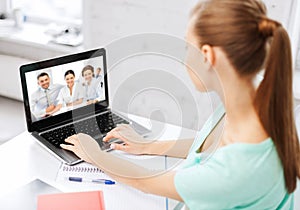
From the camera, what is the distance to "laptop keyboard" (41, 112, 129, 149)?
4.34ft

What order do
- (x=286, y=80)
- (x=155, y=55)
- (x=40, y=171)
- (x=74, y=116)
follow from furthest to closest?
(x=155, y=55), (x=74, y=116), (x=40, y=171), (x=286, y=80)

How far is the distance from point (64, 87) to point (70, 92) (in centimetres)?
3

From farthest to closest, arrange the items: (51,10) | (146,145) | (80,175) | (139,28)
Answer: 1. (51,10)
2. (139,28)
3. (146,145)
4. (80,175)

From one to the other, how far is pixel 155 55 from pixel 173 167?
1.06m

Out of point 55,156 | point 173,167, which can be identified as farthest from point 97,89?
point 173,167

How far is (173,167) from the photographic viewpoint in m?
1.25

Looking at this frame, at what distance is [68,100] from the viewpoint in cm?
139

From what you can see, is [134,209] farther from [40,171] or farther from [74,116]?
[74,116]

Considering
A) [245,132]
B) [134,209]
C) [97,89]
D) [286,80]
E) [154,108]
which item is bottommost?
[154,108]

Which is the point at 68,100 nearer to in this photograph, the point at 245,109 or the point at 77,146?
the point at 77,146

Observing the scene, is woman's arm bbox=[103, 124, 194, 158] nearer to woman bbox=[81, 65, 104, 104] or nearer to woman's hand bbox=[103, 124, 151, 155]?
woman's hand bbox=[103, 124, 151, 155]

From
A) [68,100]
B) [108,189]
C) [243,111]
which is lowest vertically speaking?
[108,189]

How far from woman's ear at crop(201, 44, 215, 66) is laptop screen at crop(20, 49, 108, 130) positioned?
0.60 m

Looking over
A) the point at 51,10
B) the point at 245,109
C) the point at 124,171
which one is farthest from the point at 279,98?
the point at 51,10
